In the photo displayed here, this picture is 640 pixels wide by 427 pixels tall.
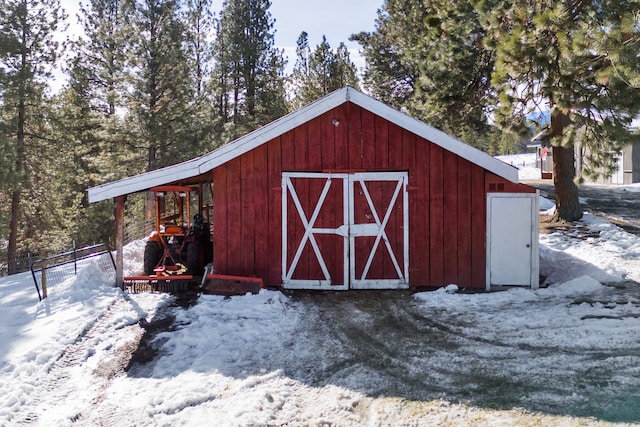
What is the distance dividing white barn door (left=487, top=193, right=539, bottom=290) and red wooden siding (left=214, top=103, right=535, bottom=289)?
17cm

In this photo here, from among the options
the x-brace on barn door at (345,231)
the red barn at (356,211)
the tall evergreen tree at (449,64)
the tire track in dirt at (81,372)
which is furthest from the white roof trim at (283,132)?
the tall evergreen tree at (449,64)

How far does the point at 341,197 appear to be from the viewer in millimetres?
8844

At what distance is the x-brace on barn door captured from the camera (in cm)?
881

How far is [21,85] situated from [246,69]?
9.50 metres

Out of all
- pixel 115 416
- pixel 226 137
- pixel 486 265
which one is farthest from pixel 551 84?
pixel 226 137

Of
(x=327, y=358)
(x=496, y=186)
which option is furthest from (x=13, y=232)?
(x=496, y=186)

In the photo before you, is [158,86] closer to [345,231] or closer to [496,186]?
[345,231]

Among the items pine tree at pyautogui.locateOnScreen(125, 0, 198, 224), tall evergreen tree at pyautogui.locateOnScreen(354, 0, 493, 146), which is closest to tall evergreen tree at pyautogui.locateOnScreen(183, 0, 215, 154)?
pine tree at pyautogui.locateOnScreen(125, 0, 198, 224)

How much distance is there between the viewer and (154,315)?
7359 mm

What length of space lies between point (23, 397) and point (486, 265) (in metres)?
7.17

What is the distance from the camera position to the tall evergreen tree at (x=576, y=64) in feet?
20.4

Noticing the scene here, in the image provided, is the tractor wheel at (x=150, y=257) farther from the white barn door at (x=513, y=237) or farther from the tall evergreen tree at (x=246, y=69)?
the tall evergreen tree at (x=246, y=69)

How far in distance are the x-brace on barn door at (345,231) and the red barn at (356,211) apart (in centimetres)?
2

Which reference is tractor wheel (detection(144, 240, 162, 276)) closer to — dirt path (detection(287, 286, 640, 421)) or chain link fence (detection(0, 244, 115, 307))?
chain link fence (detection(0, 244, 115, 307))
